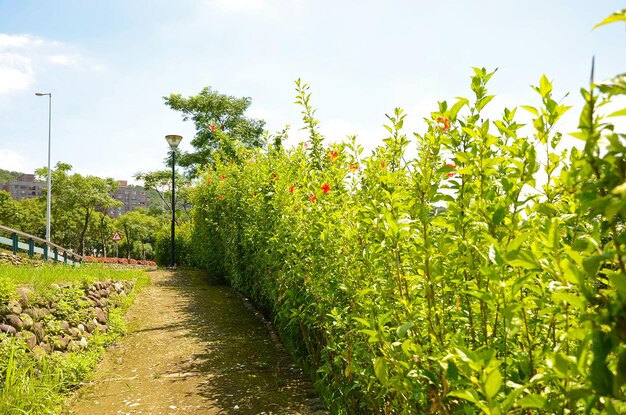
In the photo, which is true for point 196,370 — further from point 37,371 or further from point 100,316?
point 100,316

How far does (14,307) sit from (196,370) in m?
1.89

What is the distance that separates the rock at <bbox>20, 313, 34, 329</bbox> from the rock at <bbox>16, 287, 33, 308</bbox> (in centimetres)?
18

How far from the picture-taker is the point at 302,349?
474cm

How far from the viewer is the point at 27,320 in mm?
4711

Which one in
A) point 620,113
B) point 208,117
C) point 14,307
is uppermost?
point 208,117

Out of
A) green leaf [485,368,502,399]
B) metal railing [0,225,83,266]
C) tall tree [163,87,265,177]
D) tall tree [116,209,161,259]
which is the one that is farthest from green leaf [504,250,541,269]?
tall tree [116,209,161,259]

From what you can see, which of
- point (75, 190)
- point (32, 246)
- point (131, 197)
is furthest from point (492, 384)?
point (131, 197)

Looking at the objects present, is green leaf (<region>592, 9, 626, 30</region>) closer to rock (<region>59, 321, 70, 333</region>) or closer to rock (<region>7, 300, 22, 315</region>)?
rock (<region>7, 300, 22, 315</region>)

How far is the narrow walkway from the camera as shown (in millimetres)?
4016

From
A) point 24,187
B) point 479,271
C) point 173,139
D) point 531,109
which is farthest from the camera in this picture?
point 24,187

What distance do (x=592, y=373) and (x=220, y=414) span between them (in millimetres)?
3566

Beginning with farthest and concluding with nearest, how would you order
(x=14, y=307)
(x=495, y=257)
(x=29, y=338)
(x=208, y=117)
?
(x=208, y=117) < (x=14, y=307) < (x=29, y=338) < (x=495, y=257)

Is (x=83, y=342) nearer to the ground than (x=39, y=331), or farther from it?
nearer to the ground

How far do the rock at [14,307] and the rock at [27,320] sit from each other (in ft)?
0.18
